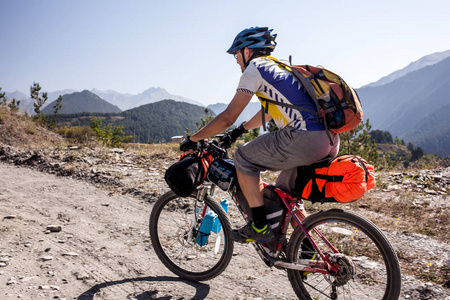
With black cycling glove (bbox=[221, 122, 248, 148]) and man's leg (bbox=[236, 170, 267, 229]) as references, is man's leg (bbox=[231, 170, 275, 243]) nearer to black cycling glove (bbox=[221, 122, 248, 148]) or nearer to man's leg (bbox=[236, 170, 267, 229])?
man's leg (bbox=[236, 170, 267, 229])

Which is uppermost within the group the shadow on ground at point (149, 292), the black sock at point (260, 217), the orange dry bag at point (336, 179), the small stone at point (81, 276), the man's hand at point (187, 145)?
the man's hand at point (187, 145)

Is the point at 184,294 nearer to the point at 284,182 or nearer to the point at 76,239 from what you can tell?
the point at 284,182

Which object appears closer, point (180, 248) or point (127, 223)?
point (180, 248)

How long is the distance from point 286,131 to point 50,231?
12.5 feet

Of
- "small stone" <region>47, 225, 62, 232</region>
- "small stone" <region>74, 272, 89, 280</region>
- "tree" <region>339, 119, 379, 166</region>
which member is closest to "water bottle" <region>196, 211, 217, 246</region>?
"small stone" <region>74, 272, 89, 280</region>

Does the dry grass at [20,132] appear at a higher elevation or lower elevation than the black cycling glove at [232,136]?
higher

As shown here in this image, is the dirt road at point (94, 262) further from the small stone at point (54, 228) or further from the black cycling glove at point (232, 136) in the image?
the black cycling glove at point (232, 136)

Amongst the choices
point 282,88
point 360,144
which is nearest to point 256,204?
point 282,88

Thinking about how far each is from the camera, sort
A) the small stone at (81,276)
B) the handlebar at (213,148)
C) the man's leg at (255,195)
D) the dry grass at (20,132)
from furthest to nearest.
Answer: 1. the dry grass at (20,132)
2. the small stone at (81,276)
3. the handlebar at (213,148)
4. the man's leg at (255,195)

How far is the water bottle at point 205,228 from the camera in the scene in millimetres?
3387

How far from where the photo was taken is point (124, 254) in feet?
12.5

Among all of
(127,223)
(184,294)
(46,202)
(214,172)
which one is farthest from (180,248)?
(46,202)

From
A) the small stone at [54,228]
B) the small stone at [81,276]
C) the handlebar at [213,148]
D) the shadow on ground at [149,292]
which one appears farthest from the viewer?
the small stone at [54,228]

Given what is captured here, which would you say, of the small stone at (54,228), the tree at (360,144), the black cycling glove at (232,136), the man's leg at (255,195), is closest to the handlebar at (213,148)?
the black cycling glove at (232,136)
